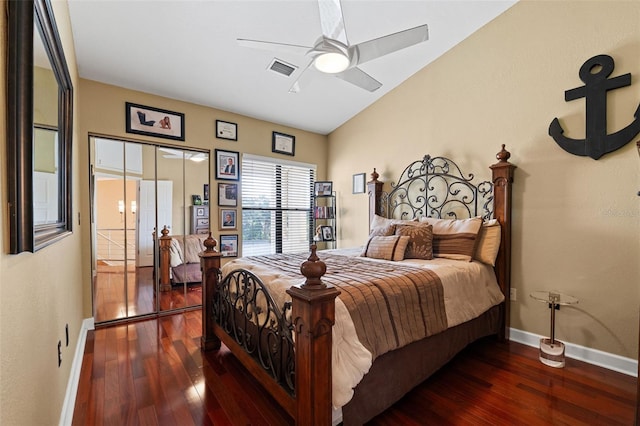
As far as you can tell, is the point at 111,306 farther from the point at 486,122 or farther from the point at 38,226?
the point at 486,122

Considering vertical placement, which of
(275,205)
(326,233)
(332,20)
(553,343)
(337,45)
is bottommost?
(553,343)

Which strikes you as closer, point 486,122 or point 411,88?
point 486,122

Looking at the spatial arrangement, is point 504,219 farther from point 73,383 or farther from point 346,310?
point 73,383

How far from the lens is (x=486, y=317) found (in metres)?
2.64

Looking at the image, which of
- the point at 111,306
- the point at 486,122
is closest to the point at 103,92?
the point at 111,306

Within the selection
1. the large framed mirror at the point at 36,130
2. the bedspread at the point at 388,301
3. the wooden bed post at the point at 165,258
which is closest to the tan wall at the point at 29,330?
the large framed mirror at the point at 36,130

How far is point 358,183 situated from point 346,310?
10.2 ft

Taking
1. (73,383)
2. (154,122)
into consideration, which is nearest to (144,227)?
(154,122)

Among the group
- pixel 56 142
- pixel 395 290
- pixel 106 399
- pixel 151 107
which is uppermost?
pixel 151 107

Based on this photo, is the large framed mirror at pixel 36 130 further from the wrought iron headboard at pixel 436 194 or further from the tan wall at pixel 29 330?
the wrought iron headboard at pixel 436 194

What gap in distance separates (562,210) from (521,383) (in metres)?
1.46

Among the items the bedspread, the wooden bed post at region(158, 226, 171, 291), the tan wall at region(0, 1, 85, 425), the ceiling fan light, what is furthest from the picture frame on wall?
the ceiling fan light

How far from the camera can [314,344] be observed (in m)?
1.36

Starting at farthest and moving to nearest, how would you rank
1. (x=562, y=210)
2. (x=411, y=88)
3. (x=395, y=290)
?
(x=411, y=88)
(x=562, y=210)
(x=395, y=290)
